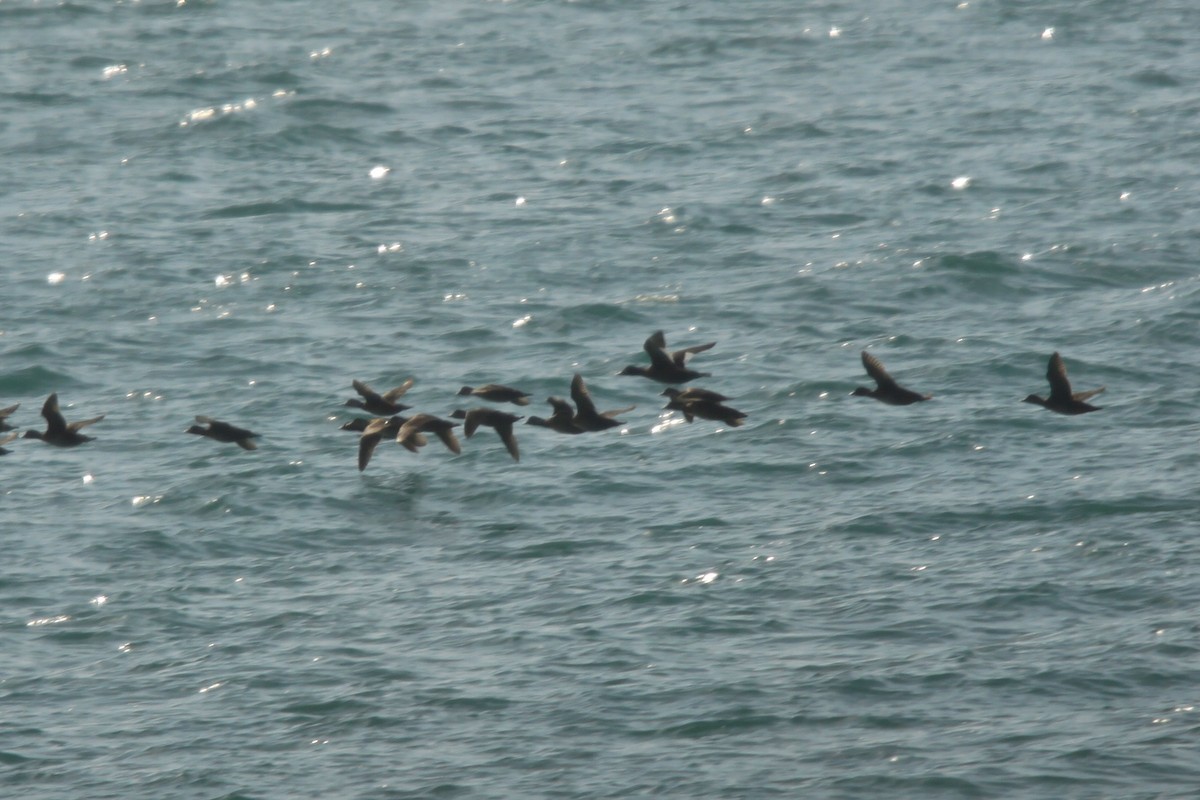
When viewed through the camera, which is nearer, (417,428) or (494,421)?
(417,428)

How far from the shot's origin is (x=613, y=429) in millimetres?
46438

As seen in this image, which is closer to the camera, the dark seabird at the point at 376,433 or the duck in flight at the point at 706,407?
the duck in flight at the point at 706,407

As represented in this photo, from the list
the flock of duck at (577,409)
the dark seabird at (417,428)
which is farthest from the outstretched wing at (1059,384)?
the dark seabird at (417,428)

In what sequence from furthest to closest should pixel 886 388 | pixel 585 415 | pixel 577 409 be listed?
pixel 577 409 → pixel 585 415 → pixel 886 388

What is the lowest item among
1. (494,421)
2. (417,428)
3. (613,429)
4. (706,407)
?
(613,429)

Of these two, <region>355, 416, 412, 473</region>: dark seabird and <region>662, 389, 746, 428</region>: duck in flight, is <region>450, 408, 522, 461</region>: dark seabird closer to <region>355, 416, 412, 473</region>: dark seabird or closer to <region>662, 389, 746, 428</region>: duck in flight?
<region>355, 416, 412, 473</region>: dark seabird

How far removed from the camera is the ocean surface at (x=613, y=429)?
34.5 m

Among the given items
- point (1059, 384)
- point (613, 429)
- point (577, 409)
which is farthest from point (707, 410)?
point (613, 429)

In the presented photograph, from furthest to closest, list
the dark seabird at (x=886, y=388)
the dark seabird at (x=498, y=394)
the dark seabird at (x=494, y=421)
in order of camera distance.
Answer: the dark seabird at (x=498, y=394)
the dark seabird at (x=494, y=421)
the dark seabird at (x=886, y=388)

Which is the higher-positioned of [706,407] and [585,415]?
[706,407]

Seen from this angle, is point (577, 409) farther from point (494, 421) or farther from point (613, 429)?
point (613, 429)

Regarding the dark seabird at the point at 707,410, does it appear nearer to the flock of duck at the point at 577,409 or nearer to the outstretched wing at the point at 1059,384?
the flock of duck at the point at 577,409

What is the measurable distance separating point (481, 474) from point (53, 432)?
48.6ft

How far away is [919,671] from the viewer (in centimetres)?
3572
